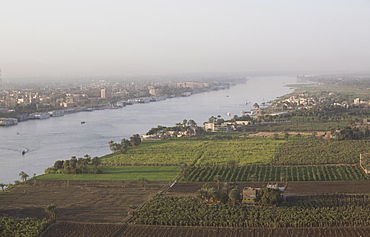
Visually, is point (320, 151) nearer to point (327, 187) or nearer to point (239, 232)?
point (327, 187)

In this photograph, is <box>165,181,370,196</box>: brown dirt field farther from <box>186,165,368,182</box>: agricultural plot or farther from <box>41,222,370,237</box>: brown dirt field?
<box>41,222,370,237</box>: brown dirt field

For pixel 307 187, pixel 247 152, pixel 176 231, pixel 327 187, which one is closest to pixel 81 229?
pixel 176 231

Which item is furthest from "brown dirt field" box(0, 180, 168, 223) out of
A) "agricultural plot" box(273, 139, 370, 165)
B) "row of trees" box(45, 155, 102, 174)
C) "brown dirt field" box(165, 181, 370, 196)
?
"agricultural plot" box(273, 139, 370, 165)

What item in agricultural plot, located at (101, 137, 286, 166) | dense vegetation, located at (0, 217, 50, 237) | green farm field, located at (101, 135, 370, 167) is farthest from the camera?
agricultural plot, located at (101, 137, 286, 166)

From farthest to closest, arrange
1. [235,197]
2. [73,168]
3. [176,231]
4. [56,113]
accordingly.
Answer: [56,113]
[73,168]
[235,197]
[176,231]

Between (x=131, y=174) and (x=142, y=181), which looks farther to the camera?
(x=131, y=174)

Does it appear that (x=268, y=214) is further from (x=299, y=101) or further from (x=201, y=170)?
(x=299, y=101)

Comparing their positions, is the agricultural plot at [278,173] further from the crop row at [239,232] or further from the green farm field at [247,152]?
the crop row at [239,232]
